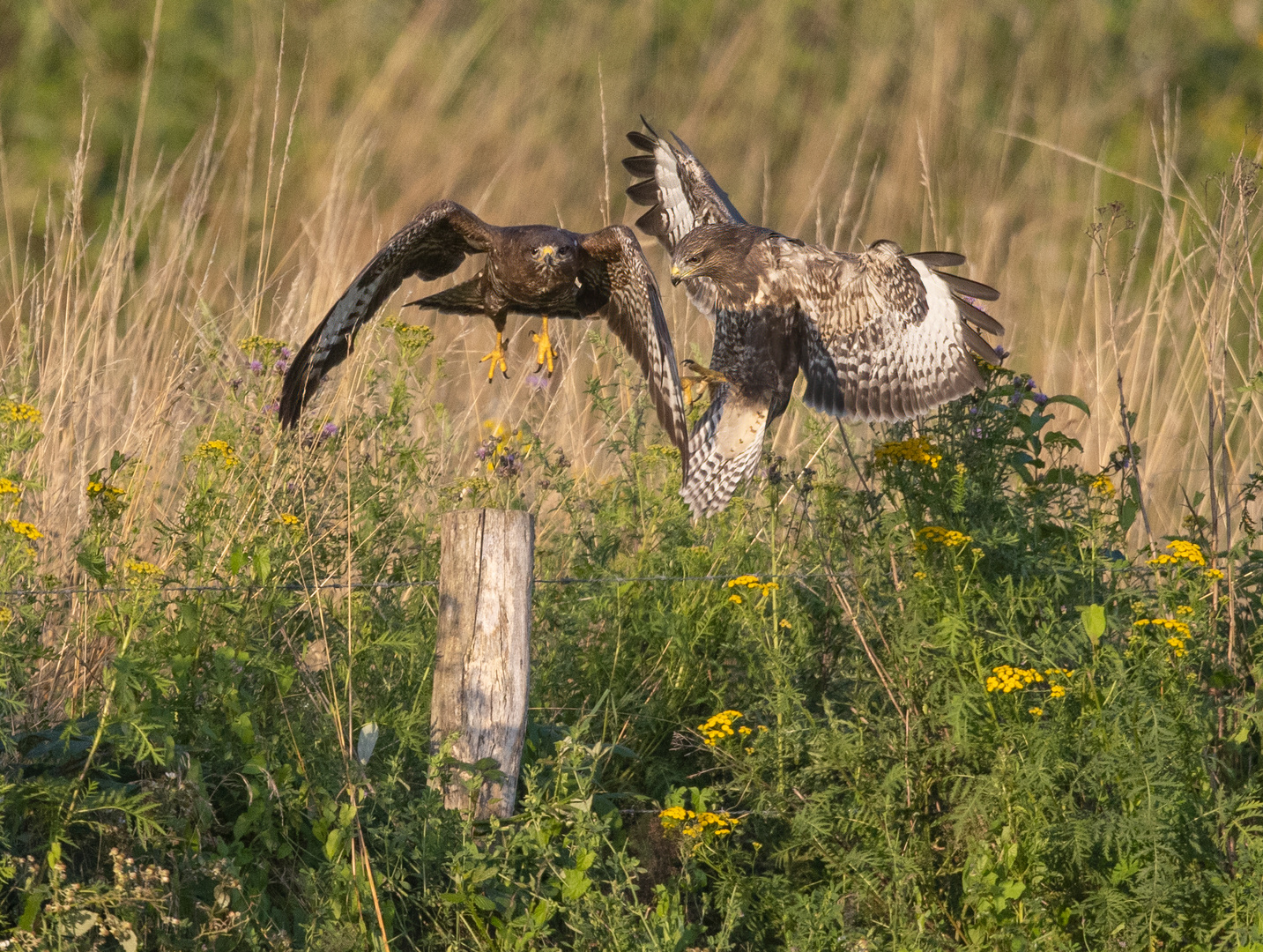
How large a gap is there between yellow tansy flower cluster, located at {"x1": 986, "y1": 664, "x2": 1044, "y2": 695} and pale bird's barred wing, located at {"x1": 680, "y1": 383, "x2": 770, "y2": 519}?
1.59 meters

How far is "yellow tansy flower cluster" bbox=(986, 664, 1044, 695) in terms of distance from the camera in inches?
120

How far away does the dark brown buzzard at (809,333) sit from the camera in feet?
14.0

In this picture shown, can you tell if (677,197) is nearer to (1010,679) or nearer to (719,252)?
(719,252)

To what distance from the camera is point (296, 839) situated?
10.5 ft

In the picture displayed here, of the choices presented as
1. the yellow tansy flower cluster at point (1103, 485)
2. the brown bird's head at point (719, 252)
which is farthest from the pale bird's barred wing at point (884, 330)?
the yellow tansy flower cluster at point (1103, 485)

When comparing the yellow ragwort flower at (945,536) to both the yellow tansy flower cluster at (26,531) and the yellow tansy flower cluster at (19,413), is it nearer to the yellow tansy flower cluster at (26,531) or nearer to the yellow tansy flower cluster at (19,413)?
the yellow tansy flower cluster at (26,531)

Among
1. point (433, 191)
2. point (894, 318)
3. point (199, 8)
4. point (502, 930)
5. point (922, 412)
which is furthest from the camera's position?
point (199, 8)

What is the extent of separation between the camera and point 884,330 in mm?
4570

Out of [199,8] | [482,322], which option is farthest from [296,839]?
[199,8]

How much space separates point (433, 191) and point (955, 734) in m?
5.72

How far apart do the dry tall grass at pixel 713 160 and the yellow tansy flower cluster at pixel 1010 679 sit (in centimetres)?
226

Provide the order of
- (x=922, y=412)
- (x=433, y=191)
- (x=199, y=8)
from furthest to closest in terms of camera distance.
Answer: (x=199, y=8) < (x=433, y=191) < (x=922, y=412)

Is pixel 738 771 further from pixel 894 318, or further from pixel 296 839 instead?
pixel 894 318

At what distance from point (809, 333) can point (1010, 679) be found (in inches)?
77.9
